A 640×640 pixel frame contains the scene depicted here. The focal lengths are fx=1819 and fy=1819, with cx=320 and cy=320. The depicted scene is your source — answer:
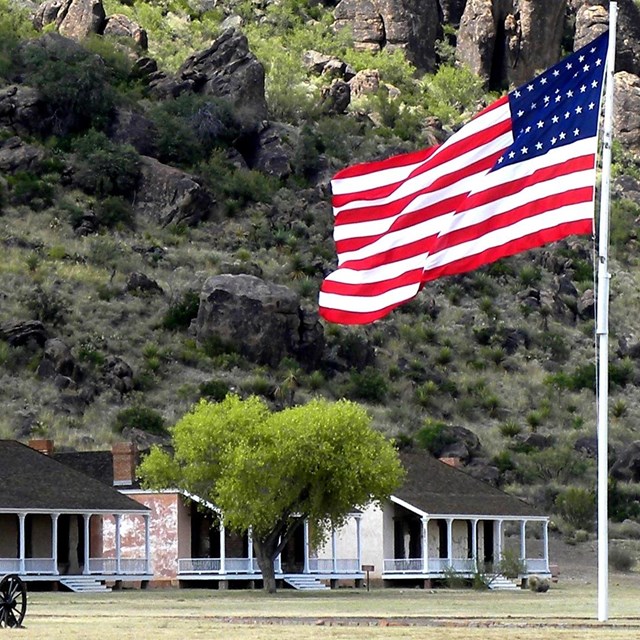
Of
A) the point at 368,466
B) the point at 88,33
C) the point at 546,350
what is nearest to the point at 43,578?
the point at 368,466

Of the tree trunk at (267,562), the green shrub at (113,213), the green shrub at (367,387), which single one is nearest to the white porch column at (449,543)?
the tree trunk at (267,562)

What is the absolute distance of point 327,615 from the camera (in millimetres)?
37125

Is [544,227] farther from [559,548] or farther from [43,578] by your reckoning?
[559,548]

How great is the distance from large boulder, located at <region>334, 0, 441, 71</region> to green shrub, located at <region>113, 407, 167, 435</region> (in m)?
68.8

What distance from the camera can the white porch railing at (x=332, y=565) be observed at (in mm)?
62906

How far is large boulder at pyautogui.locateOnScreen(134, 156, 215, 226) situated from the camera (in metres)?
113

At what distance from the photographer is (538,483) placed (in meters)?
86.9

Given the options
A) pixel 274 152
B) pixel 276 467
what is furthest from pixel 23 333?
pixel 276 467

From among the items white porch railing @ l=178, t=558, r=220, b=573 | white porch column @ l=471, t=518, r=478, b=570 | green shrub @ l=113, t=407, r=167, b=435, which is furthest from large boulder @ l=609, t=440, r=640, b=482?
white porch railing @ l=178, t=558, r=220, b=573

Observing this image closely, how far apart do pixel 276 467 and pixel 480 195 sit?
26.6m

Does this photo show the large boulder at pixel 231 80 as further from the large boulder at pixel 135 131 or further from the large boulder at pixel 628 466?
the large boulder at pixel 628 466

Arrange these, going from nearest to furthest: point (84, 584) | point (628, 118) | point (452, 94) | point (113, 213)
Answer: point (84, 584) < point (113, 213) < point (628, 118) < point (452, 94)

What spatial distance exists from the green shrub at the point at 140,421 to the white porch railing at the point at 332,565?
21.5 metres

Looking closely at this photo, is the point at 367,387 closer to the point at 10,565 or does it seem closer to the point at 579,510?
the point at 579,510
